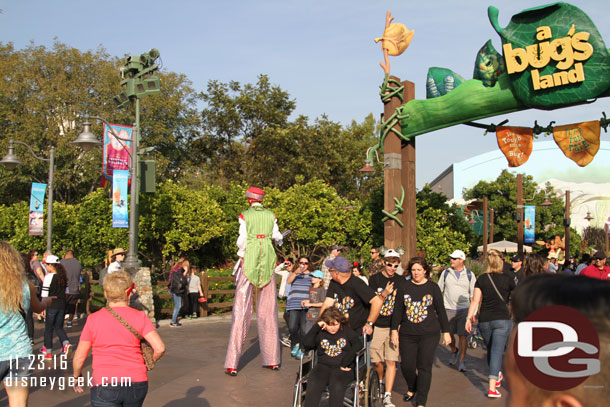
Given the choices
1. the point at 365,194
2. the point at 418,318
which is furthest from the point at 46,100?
the point at 418,318

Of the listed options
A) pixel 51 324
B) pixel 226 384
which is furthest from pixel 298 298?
pixel 51 324

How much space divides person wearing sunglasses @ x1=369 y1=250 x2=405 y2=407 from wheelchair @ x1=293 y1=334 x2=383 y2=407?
55cm

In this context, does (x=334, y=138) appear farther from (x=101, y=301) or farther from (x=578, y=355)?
(x=578, y=355)

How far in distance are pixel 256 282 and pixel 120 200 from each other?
8.96 metres

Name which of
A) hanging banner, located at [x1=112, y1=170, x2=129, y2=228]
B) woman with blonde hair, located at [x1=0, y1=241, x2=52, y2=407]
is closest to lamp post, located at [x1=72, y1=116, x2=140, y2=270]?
hanging banner, located at [x1=112, y1=170, x2=129, y2=228]

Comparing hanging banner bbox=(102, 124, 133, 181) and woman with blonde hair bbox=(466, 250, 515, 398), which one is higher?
hanging banner bbox=(102, 124, 133, 181)

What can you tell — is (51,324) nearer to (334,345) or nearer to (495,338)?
(334,345)

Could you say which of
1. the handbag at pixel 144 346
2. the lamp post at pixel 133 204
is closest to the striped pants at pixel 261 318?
the handbag at pixel 144 346

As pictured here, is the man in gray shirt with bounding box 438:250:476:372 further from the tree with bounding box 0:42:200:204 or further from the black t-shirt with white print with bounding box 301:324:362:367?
the tree with bounding box 0:42:200:204

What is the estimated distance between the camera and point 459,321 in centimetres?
916
